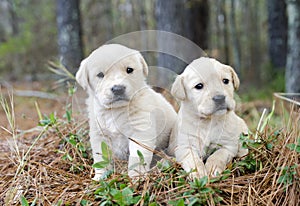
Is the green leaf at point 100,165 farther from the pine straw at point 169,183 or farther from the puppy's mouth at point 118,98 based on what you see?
the puppy's mouth at point 118,98

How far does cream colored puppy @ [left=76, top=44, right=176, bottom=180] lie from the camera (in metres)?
1.95

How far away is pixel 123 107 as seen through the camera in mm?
2080

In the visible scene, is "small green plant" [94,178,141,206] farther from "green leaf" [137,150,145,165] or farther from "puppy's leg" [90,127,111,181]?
"puppy's leg" [90,127,111,181]

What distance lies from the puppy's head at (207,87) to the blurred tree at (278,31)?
28.6ft

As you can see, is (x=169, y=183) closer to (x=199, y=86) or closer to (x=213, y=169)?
(x=213, y=169)

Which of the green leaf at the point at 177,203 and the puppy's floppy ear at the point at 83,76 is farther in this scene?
the puppy's floppy ear at the point at 83,76

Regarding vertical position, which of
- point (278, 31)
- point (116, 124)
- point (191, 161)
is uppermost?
point (116, 124)

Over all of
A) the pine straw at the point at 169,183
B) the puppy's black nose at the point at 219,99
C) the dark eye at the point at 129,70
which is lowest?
the pine straw at the point at 169,183

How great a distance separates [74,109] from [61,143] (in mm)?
436

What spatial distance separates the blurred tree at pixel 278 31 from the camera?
1004 cm

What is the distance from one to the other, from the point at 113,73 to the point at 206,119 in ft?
1.89

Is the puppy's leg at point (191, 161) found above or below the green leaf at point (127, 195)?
above

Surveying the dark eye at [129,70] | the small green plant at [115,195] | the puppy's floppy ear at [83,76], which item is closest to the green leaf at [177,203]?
the small green plant at [115,195]

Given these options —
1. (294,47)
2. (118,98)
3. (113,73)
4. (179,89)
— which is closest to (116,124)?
(118,98)
